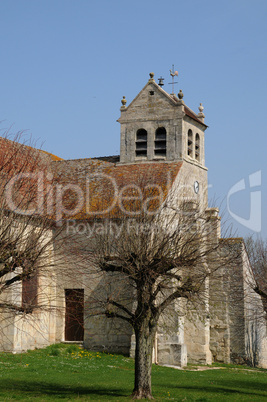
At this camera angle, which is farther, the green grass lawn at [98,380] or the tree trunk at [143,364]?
the green grass lawn at [98,380]

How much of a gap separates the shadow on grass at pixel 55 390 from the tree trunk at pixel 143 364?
21.1 inches

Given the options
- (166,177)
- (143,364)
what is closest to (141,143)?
(166,177)

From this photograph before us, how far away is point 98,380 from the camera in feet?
50.6

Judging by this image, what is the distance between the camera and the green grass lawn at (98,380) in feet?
43.1

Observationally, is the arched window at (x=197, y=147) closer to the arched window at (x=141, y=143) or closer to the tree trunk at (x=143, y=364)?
the arched window at (x=141, y=143)

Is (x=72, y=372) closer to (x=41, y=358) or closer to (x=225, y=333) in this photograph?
(x=41, y=358)

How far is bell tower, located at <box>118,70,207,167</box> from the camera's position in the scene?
24719 mm

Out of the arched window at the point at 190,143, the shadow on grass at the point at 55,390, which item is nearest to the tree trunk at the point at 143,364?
the shadow on grass at the point at 55,390

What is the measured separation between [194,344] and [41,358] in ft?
23.3

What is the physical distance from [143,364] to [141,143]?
1442cm

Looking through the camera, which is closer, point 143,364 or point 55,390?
point 143,364

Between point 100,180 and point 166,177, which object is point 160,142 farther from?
point 100,180

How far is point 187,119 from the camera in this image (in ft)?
83.1

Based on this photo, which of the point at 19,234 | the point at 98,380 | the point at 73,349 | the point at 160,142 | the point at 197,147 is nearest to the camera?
the point at 19,234
